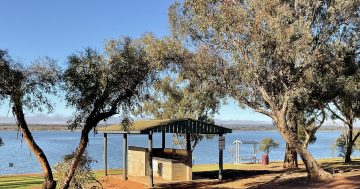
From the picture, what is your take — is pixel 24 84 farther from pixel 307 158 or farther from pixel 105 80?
pixel 307 158

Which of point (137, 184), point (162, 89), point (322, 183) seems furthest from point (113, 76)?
point (162, 89)

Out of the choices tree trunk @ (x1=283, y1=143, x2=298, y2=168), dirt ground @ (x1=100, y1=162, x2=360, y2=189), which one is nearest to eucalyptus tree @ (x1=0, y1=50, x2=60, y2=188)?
dirt ground @ (x1=100, y1=162, x2=360, y2=189)

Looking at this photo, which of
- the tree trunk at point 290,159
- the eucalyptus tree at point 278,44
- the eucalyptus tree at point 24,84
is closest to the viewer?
the eucalyptus tree at point 24,84

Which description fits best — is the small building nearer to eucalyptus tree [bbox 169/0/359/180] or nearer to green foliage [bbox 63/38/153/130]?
eucalyptus tree [bbox 169/0/359/180]

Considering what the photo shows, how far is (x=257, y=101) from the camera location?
27.0m

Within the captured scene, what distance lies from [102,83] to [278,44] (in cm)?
1003

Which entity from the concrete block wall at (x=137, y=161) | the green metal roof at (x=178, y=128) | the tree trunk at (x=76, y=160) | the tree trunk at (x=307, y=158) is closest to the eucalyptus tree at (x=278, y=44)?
the tree trunk at (x=307, y=158)

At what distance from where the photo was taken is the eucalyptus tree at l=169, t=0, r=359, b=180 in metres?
22.7

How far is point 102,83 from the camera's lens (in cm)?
1650

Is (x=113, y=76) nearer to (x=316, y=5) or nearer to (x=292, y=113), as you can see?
(x=316, y=5)

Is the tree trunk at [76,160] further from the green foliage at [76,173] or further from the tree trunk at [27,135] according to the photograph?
the tree trunk at [27,135]

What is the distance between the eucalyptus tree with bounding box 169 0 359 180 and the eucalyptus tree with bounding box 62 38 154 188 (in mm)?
7200

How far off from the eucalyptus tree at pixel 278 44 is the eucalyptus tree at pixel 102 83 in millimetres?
7200

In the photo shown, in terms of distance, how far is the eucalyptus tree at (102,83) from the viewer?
16500 millimetres
